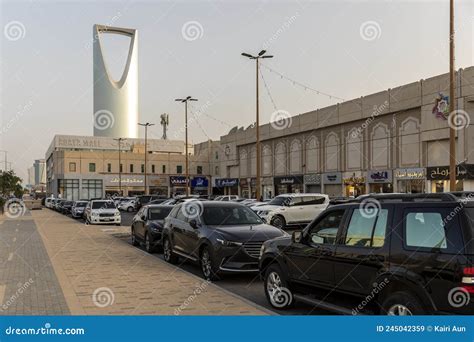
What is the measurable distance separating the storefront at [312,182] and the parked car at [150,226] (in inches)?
1600

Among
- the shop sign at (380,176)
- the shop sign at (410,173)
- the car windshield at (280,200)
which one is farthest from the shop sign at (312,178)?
the car windshield at (280,200)

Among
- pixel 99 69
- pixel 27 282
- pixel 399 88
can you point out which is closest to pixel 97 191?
pixel 399 88

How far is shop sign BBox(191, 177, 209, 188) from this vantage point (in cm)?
10206

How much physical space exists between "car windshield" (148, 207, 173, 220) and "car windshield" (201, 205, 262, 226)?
5.61m

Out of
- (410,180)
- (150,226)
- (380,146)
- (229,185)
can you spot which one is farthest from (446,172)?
(229,185)

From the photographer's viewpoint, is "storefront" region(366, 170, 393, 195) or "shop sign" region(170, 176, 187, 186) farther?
"shop sign" region(170, 176, 187, 186)

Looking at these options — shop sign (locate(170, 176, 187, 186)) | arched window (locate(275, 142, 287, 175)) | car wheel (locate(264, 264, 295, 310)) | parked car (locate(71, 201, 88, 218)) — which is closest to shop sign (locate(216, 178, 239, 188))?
arched window (locate(275, 142, 287, 175))

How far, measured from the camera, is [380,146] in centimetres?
4894

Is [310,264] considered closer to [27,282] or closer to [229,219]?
[229,219]

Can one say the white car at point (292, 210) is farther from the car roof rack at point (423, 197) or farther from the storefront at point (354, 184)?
the storefront at point (354, 184)

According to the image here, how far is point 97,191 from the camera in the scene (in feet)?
325

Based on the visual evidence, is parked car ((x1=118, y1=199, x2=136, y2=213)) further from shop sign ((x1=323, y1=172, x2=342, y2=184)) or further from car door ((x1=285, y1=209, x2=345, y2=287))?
car door ((x1=285, y1=209, x2=345, y2=287))

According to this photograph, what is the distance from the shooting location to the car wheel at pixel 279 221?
2498 centimetres

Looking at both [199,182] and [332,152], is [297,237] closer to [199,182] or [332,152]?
[332,152]
